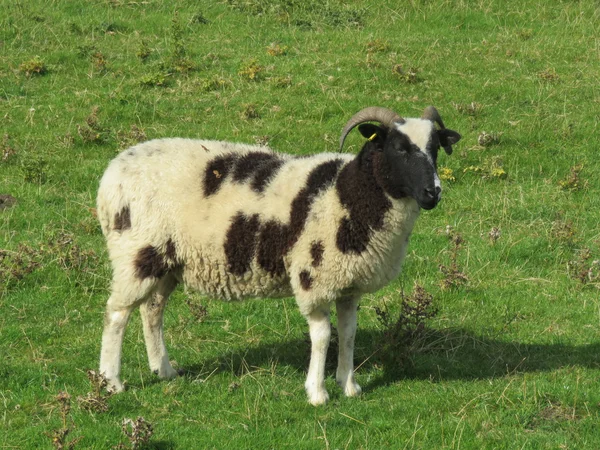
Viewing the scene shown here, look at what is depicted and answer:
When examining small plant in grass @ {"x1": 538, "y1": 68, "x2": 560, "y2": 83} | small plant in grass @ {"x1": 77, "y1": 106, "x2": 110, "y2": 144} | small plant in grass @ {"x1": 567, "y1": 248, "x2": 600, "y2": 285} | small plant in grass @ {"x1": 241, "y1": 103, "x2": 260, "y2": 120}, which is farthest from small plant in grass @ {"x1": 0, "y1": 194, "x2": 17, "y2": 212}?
small plant in grass @ {"x1": 538, "y1": 68, "x2": 560, "y2": 83}

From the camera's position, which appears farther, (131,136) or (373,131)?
(131,136)

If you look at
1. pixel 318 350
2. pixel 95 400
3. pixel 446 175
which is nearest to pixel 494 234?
pixel 446 175

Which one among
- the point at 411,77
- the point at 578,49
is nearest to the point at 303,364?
the point at 411,77

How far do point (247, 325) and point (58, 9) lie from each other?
36.2ft

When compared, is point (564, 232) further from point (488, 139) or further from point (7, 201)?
point (7, 201)

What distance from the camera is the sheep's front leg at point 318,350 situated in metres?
8.83

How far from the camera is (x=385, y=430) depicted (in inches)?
319

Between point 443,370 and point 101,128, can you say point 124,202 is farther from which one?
point 101,128

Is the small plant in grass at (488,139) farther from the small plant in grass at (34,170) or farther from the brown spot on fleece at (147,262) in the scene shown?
the brown spot on fleece at (147,262)

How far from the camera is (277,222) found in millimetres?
8805

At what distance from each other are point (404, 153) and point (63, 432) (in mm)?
3652

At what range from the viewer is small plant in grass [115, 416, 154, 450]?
7.48 m

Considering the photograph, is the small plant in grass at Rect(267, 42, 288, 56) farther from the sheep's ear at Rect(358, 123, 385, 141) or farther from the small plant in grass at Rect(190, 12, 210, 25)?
the sheep's ear at Rect(358, 123, 385, 141)

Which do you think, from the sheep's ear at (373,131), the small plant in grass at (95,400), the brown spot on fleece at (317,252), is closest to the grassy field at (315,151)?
the small plant in grass at (95,400)
